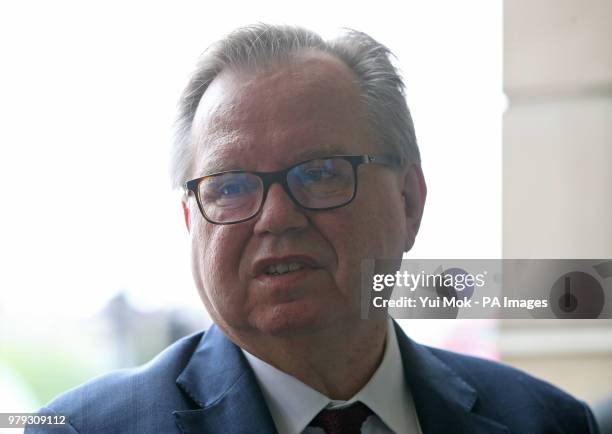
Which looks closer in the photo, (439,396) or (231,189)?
(231,189)

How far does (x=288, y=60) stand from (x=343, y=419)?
52cm

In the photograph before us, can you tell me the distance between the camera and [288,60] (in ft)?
3.19

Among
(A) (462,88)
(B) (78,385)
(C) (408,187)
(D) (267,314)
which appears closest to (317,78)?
(C) (408,187)

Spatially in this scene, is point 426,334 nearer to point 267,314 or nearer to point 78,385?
point 267,314

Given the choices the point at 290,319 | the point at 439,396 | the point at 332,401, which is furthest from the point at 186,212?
the point at 439,396

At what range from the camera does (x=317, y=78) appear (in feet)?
3.17

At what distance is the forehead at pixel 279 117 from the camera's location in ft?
3.02

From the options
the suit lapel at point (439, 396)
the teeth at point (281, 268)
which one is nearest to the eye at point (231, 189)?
the teeth at point (281, 268)

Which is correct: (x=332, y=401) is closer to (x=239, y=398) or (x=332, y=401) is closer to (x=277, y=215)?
(x=239, y=398)

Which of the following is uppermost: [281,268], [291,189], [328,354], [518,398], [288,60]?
[288,60]

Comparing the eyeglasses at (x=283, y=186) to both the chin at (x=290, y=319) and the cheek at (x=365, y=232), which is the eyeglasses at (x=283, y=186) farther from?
the chin at (x=290, y=319)

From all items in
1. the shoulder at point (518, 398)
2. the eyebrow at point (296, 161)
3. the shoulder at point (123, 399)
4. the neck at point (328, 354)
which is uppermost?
the eyebrow at point (296, 161)

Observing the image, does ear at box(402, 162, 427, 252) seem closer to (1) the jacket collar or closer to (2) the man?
(2) the man

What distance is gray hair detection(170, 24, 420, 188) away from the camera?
0.98 meters
